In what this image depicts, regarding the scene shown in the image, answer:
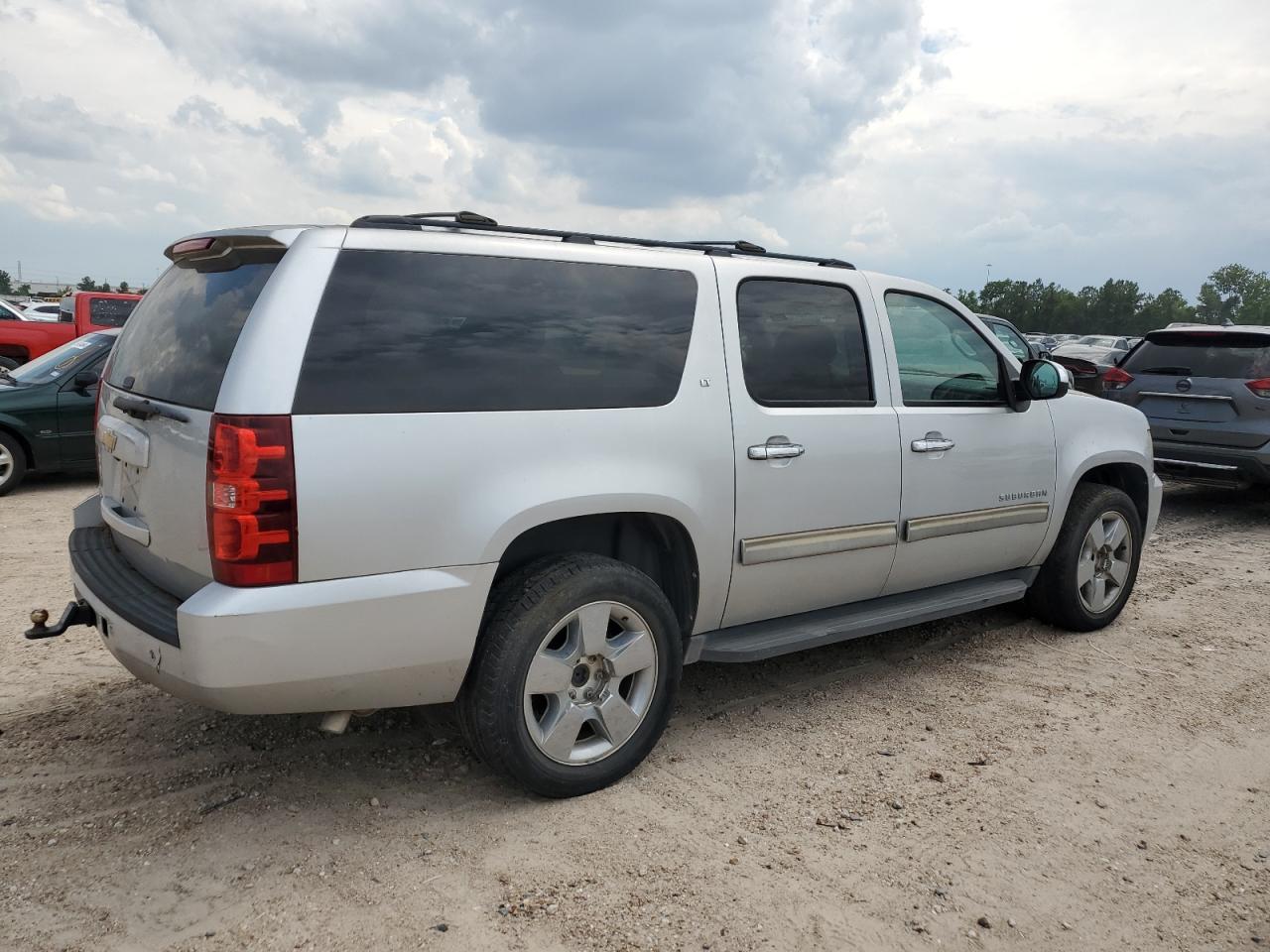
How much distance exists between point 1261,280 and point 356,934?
13258cm

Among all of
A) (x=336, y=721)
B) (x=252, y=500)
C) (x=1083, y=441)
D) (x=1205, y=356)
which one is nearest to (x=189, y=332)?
(x=252, y=500)

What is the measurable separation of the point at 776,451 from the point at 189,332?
206cm

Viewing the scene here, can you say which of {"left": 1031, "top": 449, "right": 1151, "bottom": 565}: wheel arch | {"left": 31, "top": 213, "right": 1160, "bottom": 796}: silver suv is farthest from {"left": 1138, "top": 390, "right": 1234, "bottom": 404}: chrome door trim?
{"left": 31, "top": 213, "right": 1160, "bottom": 796}: silver suv

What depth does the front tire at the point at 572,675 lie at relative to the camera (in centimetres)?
306

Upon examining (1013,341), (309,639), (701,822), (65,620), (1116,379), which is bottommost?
(701,822)

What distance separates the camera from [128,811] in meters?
3.17

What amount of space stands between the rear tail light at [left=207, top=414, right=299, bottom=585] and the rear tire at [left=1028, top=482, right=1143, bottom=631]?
3.92 meters

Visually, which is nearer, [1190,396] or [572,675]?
[572,675]

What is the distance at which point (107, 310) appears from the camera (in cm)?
1377

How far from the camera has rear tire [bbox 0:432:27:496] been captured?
853 cm

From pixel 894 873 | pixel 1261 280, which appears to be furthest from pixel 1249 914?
pixel 1261 280

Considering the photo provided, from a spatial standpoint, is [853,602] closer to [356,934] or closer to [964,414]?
[964,414]

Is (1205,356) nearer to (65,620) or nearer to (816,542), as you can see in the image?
(816,542)

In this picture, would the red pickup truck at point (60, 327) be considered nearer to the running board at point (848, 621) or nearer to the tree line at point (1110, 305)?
the running board at point (848, 621)
